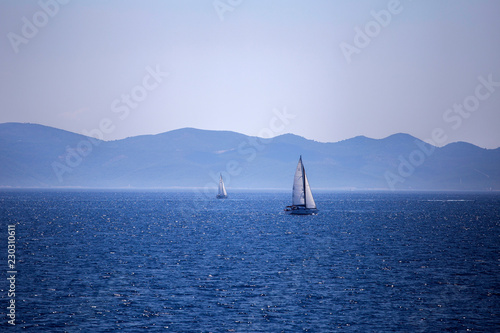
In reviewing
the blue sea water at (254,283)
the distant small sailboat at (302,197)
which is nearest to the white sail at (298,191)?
the distant small sailboat at (302,197)

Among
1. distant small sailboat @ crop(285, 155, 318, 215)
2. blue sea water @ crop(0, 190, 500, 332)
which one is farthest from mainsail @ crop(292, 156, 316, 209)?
blue sea water @ crop(0, 190, 500, 332)

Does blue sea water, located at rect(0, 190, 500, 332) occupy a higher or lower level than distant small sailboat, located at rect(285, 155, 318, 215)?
lower

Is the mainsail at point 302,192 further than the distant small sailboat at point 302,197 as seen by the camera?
No

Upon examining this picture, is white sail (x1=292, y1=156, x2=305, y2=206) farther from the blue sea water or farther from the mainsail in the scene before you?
the blue sea water

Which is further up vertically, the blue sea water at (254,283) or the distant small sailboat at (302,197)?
the distant small sailboat at (302,197)

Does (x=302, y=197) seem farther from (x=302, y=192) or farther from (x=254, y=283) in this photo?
(x=254, y=283)

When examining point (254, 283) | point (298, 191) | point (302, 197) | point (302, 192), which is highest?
point (298, 191)

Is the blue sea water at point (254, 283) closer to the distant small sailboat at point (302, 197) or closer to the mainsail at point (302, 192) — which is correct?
the mainsail at point (302, 192)

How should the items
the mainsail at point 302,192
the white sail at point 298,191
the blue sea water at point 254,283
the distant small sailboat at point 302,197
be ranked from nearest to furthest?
the blue sea water at point 254,283 → the white sail at point 298,191 → the mainsail at point 302,192 → the distant small sailboat at point 302,197

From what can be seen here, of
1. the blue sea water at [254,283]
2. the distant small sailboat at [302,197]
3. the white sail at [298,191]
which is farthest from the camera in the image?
the distant small sailboat at [302,197]

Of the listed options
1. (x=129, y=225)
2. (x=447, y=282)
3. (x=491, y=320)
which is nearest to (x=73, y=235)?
(x=129, y=225)

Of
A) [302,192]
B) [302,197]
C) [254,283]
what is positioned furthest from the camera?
[302,197]

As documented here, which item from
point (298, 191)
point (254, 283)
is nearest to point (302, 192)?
point (298, 191)

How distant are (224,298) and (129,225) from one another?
7295 cm
